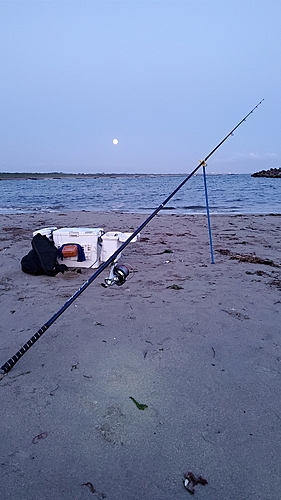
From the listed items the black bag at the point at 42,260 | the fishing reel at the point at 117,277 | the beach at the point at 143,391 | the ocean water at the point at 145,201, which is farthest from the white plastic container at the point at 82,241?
the ocean water at the point at 145,201

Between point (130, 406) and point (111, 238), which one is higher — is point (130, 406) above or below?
below

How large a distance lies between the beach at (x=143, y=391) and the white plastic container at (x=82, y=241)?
21.3 inches

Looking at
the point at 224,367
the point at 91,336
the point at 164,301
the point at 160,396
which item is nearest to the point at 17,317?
the point at 91,336

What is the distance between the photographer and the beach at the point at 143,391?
1.59m

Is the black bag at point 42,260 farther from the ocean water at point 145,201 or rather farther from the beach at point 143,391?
the ocean water at point 145,201

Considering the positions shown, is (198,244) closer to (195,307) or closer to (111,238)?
(111,238)

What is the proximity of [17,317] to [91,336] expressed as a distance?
0.90 metres

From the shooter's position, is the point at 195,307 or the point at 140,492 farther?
the point at 195,307

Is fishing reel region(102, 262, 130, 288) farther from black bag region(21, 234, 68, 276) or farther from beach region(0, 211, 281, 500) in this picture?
black bag region(21, 234, 68, 276)

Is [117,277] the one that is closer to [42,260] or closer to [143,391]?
[143,391]

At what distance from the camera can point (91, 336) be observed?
285cm

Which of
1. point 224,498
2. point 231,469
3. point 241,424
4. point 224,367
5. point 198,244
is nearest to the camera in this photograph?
point 224,498

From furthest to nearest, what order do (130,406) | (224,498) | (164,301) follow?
(164,301)
(130,406)
(224,498)

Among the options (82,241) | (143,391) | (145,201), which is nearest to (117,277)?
(143,391)
